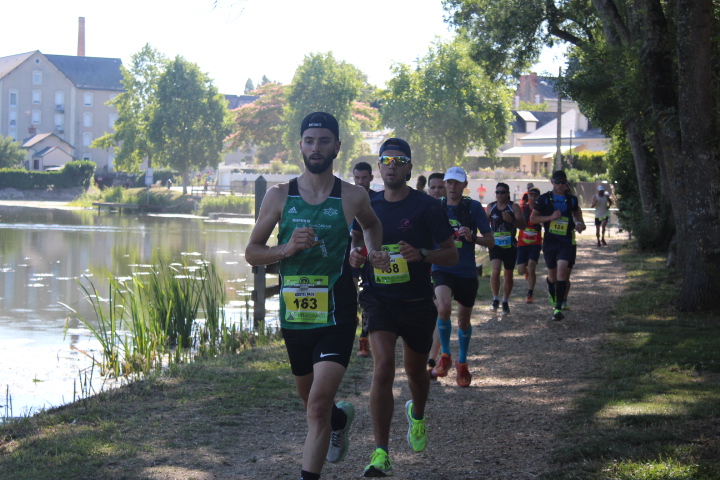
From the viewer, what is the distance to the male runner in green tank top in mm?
4566

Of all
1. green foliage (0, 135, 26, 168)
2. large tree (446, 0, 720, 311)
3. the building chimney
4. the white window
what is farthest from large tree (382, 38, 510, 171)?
the building chimney

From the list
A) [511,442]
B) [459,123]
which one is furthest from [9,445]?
[459,123]

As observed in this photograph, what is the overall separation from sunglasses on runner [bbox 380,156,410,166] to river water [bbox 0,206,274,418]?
498 cm

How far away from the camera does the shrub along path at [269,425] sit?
5570 millimetres

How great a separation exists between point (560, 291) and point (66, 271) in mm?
15310

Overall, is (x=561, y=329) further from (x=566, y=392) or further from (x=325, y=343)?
(x=325, y=343)

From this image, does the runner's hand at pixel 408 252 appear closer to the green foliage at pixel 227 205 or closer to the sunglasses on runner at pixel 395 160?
the sunglasses on runner at pixel 395 160

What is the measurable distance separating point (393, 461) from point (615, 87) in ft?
34.1

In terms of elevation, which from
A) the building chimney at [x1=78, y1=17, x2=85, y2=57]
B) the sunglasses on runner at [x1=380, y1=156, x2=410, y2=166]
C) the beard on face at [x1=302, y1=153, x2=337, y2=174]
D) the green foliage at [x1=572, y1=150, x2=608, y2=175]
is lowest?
the beard on face at [x1=302, y1=153, x2=337, y2=174]

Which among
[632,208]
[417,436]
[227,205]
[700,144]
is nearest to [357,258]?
[417,436]

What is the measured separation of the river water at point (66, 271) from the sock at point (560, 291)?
4.69 meters

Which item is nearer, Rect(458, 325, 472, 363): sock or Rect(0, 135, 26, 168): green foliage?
Rect(458, 325, 472, 363): sock

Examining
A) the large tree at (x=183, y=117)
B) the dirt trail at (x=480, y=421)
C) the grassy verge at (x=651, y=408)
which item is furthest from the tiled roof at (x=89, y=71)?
the grassy verge at (x=651, y=408)

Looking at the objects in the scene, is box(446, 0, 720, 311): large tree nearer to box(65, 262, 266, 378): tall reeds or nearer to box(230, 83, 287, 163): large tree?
box(65, 262, 266, 378): tall reeds
